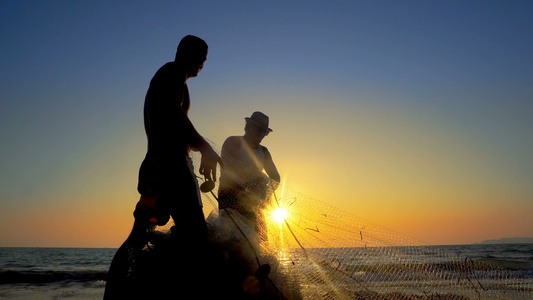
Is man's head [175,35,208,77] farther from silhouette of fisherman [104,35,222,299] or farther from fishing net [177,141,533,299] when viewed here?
fishing net [177,141,533,299]

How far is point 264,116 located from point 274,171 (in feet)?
2.64

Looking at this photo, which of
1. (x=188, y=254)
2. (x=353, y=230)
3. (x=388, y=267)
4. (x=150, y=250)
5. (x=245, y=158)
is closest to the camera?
(x=188, y=254)

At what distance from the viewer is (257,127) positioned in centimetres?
450

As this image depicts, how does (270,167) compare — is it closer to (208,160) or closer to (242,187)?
(242,187)

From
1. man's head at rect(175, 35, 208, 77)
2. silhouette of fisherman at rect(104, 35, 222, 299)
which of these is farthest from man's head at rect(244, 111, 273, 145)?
silhouette of fisherman at rect(104, 35, 222, 299)

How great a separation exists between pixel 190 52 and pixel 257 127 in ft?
6.73

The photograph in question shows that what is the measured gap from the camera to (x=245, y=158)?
4.38 metres

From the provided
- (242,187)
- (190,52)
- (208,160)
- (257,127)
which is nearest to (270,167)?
(257,127)

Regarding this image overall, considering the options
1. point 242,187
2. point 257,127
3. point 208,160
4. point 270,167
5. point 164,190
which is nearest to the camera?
point 164,190

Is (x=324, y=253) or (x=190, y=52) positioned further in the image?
(x=324, y=253)

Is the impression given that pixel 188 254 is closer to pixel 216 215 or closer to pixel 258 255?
pixel 258 255

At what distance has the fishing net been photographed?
2480 mm

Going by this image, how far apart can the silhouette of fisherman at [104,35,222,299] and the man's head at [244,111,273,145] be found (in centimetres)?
209

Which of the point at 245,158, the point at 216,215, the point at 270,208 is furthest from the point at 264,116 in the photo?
the point at 216,215
